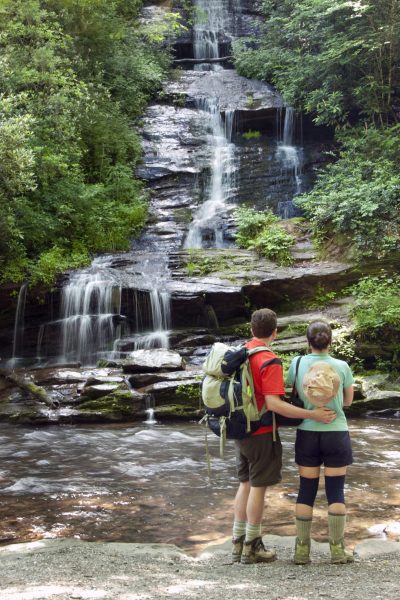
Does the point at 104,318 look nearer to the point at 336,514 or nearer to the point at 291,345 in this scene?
the point at 291,345

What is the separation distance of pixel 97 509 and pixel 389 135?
1556 centimetres

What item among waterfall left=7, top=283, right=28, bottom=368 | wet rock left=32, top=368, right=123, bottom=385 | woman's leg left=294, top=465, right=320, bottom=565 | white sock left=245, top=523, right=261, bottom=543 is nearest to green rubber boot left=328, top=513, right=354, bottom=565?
woman's leg left=294, top=465, right=320, bottom=565

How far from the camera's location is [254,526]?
420 centimetres

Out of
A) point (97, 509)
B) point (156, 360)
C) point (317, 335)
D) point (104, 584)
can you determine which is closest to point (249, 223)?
point (156, 360)

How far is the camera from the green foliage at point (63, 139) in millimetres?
14586

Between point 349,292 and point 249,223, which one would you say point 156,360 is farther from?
point 249,223

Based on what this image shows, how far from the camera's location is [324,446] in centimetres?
414

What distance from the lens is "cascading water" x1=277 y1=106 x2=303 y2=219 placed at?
19391 millimetres

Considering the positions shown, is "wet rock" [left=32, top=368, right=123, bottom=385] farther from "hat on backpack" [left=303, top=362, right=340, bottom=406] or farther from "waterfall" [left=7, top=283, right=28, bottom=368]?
"hat on backpack" [left=303, top=362, right=340, bottom=406]

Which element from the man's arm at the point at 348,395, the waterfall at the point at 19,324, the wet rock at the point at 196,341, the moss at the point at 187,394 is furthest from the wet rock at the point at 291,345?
the man's arm at the point at 348,395

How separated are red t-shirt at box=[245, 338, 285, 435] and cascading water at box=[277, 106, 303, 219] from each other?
15301 mm

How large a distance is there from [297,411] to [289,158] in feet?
59.0

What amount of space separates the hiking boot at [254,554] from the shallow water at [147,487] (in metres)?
0.90

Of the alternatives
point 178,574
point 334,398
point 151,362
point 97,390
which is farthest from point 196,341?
point 178,574
